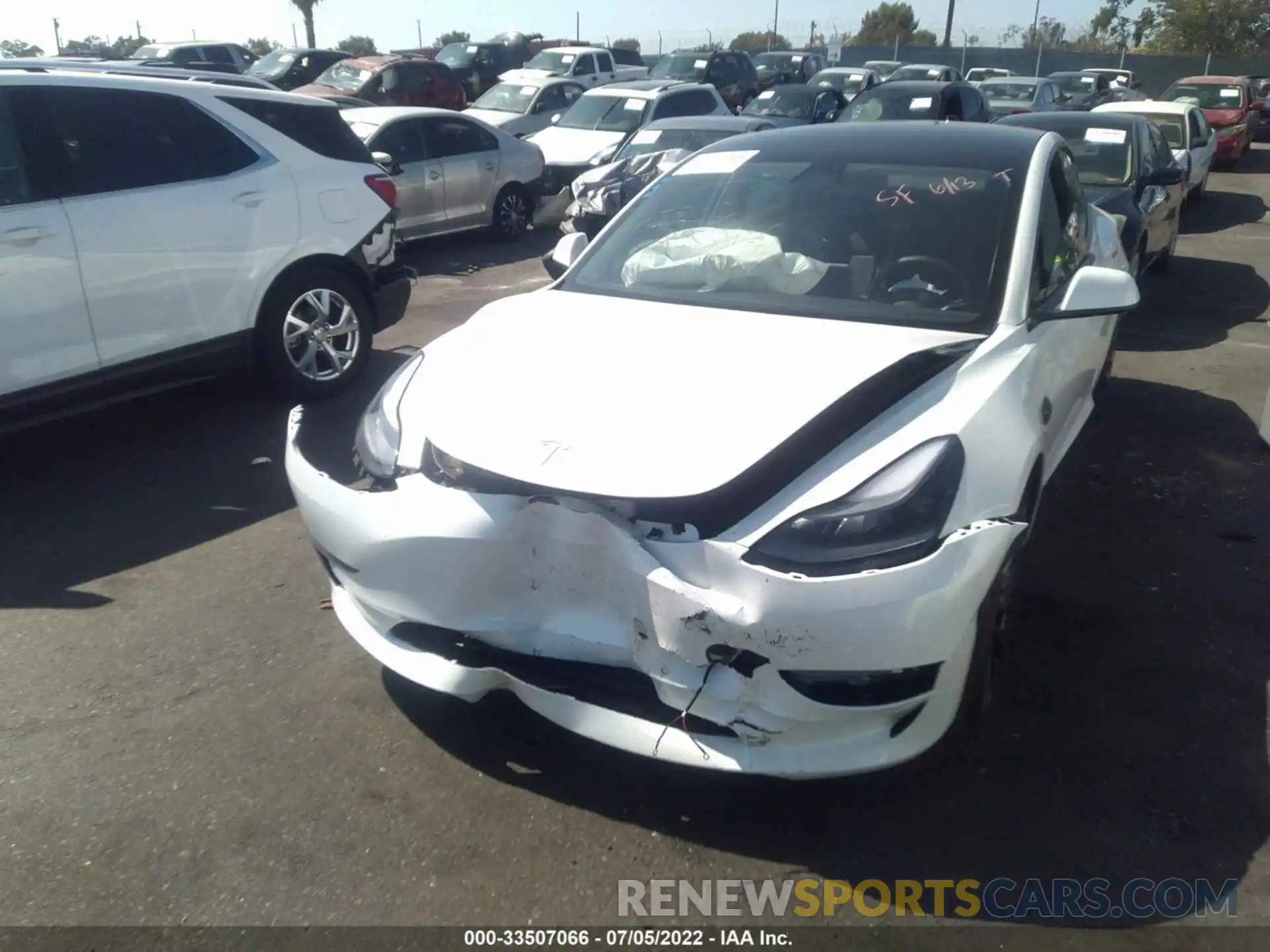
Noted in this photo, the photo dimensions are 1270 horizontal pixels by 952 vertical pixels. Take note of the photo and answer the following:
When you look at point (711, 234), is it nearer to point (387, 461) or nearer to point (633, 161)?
point (387, 461)

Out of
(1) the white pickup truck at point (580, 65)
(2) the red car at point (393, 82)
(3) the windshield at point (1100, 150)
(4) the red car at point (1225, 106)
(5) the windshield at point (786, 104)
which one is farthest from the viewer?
(1) the white pickup truck at point (580, 65)

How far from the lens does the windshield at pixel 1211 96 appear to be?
20562 mm

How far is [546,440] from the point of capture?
2.79m

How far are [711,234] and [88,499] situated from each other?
10.5 ft

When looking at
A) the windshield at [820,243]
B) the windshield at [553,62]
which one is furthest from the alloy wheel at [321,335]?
the windshield at [553,62]

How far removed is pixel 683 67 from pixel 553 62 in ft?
10.1

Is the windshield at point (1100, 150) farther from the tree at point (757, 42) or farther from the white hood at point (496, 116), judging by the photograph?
the tree at point (757, 42)

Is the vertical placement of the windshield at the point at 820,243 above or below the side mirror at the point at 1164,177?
above

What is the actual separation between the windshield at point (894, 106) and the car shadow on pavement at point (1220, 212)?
353cm

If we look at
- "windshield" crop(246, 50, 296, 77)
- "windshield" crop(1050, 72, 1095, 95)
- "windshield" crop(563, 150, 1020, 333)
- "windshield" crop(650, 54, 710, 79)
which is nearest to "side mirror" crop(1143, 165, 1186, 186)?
"windshield" crop(563, 150, 1020, 333)

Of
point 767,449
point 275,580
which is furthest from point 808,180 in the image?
point 275,580

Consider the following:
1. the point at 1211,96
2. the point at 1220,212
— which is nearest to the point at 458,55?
the point at 1211,96

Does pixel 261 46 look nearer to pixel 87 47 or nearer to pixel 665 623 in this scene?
pixel 87 47

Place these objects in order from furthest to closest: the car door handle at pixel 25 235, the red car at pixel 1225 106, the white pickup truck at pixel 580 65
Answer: the white pickup truck at pixel 580 65, the red car at pixel 1225 106, the car door handle at pixel 25 235
